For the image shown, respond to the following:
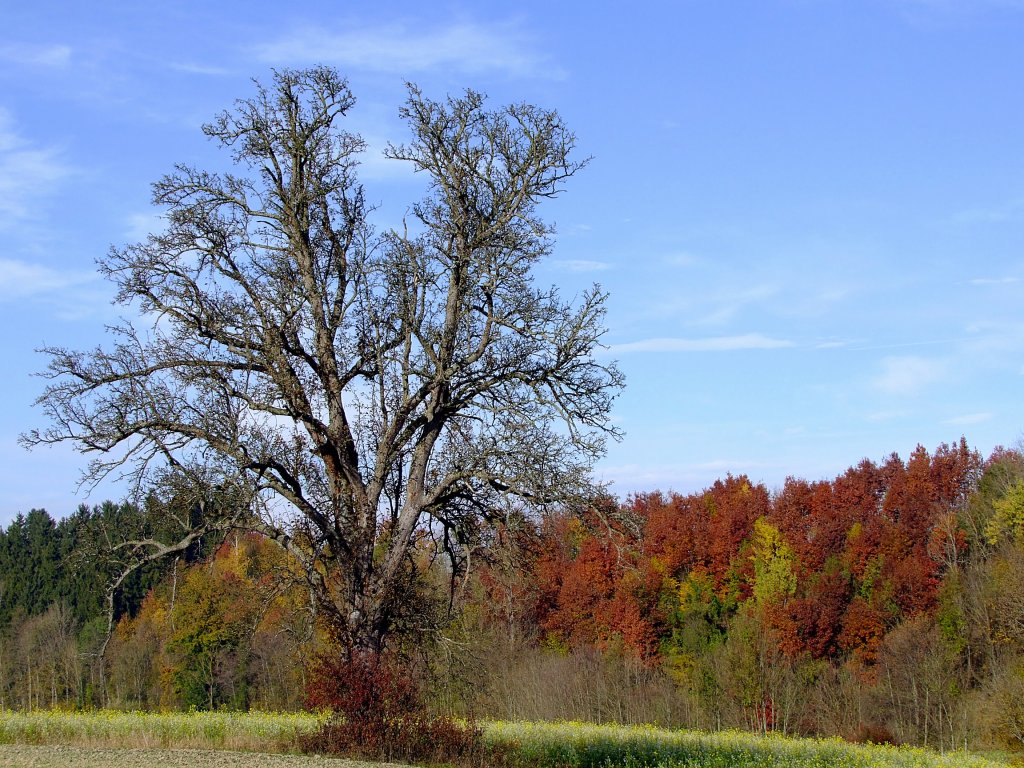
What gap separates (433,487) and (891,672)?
36.6 meters

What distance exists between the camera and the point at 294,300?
16.8m

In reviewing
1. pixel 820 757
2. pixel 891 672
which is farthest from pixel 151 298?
pixel 891 672

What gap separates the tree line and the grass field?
1749mm

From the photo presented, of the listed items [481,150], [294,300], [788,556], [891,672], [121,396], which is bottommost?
[891,672]

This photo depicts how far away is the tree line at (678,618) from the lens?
17.5 metres

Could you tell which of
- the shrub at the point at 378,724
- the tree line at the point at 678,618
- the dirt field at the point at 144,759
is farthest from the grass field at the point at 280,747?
the tree line at the point at 678,618

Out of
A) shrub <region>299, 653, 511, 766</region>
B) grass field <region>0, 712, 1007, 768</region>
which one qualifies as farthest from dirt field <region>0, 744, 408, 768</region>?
shrub <region>299, 653, 511, 766</region>

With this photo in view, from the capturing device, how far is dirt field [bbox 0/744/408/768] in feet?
38.9

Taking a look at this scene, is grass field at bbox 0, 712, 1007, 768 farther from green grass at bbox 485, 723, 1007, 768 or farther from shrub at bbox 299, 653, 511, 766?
shrub at bbox 299, 653, 511, 766

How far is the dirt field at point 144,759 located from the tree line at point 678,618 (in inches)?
93.6

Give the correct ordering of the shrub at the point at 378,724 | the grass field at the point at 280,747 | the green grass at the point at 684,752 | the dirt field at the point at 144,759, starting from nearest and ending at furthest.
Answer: the dirt field at the point at 144,759, the grass field at the point at 280,747, the shrub at the point at 378,724, the green grass at the point at 684,752

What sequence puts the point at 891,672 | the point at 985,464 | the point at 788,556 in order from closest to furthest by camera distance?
the point at 891,672 < the point at 788,556 < the point at 985,464

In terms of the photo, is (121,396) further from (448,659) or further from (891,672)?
(891,672)

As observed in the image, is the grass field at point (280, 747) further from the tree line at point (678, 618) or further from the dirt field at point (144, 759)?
the tree line at point (678, 618)
